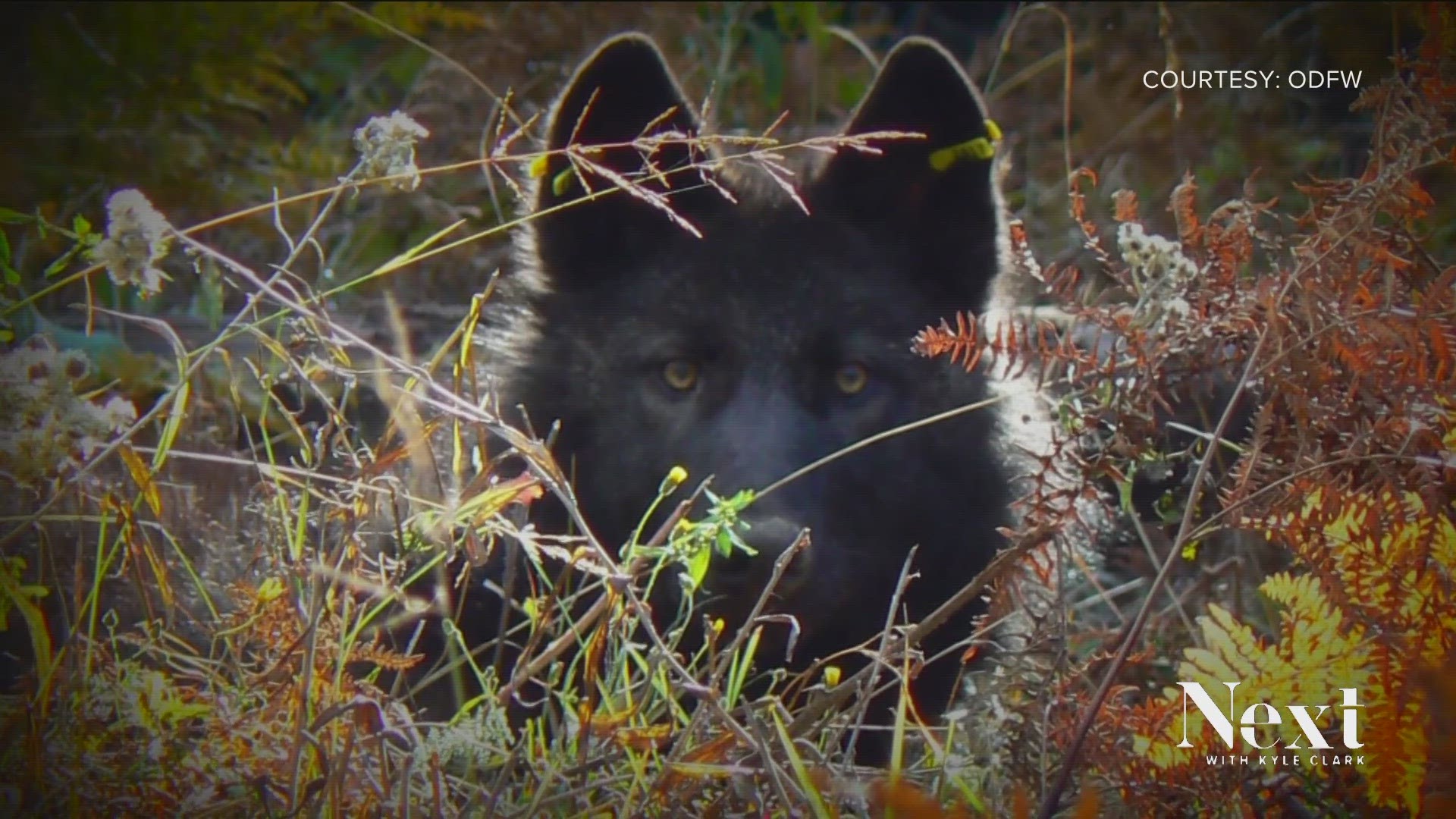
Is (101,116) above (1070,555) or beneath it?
above

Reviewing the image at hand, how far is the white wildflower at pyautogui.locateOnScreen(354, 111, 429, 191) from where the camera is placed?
2.27 meters

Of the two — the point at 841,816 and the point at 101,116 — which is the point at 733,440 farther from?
the point at 101,116

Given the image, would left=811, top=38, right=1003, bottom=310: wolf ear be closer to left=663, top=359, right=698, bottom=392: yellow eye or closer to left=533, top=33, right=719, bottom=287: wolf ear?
left=533, top=33, right=719, bottom=287: wolf ear

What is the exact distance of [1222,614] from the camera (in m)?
2.28

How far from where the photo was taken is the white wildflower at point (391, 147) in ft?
7.45

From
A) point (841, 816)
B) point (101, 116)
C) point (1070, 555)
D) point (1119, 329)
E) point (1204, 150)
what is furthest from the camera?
point (1204, 150)

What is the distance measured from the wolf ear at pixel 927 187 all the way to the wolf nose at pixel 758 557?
3.35 ft

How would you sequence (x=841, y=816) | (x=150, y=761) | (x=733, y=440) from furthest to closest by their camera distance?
1. (x=733, y=440)
2. (x=841, y=816)
3. (x=150, y=761)

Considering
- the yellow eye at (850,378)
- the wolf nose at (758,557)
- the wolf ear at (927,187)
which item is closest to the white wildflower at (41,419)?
the wolf nose at (758,557)

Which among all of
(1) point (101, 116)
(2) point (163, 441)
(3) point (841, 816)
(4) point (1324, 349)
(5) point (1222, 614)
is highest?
(1) point (101, 116)

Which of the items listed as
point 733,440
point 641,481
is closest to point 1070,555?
point 733,440

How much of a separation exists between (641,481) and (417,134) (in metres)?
1.41

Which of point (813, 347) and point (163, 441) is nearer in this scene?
point (163, 441)

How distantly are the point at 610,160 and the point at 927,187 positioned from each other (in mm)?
807
